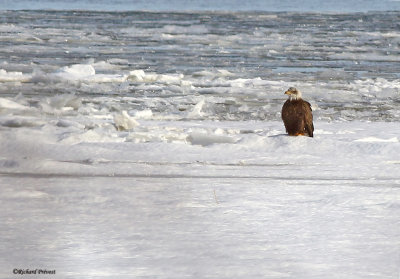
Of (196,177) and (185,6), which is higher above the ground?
(196,177)

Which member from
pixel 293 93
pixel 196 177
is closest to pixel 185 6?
pixel 293 93

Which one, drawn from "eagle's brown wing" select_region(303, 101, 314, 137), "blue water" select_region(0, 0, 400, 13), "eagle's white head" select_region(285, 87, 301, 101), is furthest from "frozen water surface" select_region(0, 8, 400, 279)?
"blue water" select_region(0, 0, 400, 13)

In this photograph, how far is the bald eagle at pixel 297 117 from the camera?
22.0 feet

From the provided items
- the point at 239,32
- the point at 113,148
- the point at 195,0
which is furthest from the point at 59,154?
the point at 195,0

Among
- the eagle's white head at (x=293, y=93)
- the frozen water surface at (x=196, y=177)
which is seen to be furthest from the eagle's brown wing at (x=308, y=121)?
the frozen water surface at (x=196, y=177)

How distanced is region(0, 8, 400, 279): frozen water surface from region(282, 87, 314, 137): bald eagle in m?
0.27

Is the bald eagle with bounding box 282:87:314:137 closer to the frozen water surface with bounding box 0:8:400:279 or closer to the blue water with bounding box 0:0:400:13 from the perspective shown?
the frozen water surface with bounding box 0:8:400:279

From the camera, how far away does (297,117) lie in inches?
265

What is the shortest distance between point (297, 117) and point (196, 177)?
6.45ft

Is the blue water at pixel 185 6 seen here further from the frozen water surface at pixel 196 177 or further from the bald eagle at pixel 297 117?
the bald eagle at pixel 297 117

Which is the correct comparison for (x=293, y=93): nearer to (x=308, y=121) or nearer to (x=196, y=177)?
(x=308, y=121)

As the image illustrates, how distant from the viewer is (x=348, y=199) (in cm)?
430

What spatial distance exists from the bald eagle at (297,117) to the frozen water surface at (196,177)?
268mm

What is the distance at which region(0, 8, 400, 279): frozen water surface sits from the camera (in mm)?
3217
